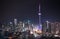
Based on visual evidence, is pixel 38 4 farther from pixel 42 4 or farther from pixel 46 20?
pixel 46 20

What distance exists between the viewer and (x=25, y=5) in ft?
6.86

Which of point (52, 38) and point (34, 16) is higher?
point (34, 16)

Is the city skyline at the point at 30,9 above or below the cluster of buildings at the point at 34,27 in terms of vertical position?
above

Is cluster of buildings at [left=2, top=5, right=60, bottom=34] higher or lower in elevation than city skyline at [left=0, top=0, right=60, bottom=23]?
lower

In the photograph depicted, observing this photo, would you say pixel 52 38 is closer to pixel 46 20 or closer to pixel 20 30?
pixel 46 20

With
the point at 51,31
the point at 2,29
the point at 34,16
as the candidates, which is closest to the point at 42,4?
the point at 34,16

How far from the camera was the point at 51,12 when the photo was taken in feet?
6.87

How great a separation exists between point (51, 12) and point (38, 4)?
190mm

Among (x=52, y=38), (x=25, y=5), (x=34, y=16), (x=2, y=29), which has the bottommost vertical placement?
(x=52, y=38)

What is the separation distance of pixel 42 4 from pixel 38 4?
0.05 meters

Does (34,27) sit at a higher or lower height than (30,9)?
lower

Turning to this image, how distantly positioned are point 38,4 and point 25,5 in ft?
0.53

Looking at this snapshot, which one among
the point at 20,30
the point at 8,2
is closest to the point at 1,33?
the point at 20,30

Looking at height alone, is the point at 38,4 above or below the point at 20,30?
above
